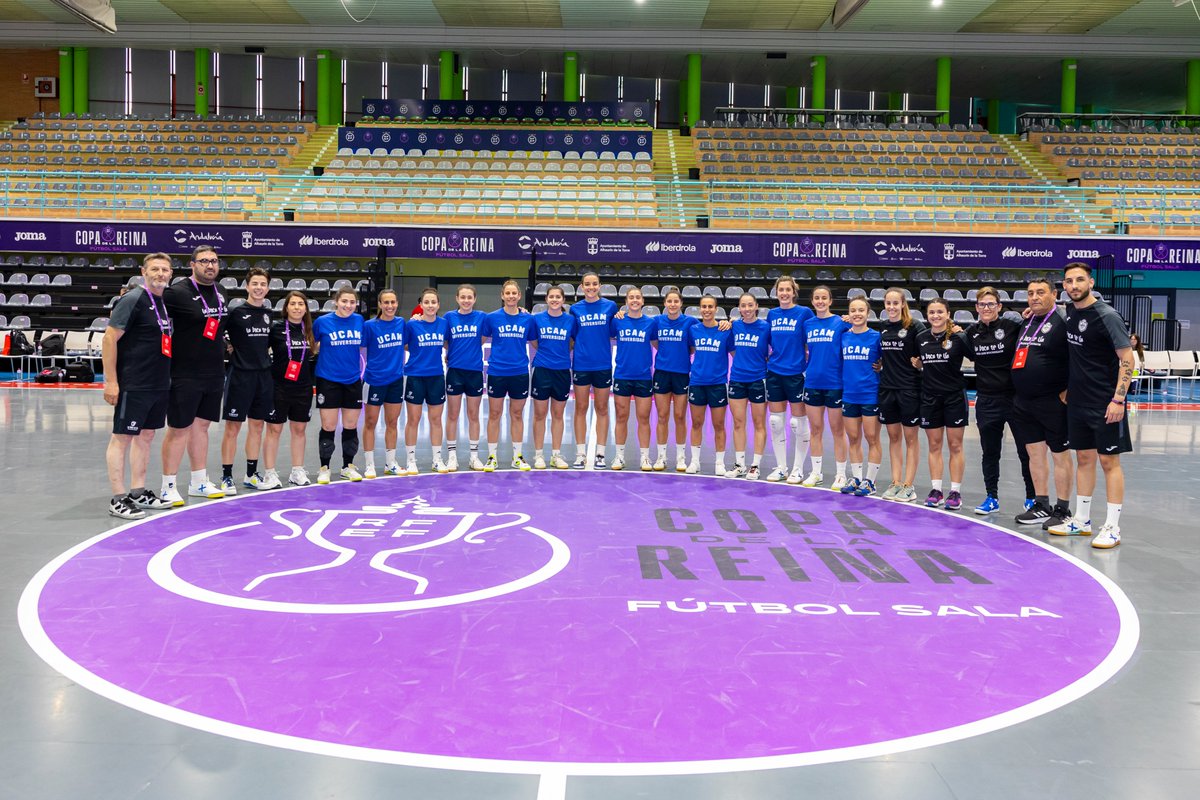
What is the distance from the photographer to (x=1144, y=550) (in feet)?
18.8

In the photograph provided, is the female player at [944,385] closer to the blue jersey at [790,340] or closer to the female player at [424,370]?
the blue jersey at [790,340]

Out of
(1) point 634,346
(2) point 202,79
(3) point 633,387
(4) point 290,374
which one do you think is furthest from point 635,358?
(2) point 202,79

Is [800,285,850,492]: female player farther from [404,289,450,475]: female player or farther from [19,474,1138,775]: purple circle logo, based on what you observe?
[404,289,450,475]: female player

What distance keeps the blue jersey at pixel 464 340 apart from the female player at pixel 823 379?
9.50ft

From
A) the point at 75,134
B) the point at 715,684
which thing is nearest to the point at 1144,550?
the point at 715,684

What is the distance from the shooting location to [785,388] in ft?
25.9

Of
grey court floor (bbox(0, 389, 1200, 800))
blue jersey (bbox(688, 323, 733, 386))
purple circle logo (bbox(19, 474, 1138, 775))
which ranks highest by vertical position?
blue jersey (bbox(688, 323, 733, 386))

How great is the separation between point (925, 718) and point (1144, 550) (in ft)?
11.3

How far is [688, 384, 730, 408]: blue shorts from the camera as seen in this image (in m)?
8.20

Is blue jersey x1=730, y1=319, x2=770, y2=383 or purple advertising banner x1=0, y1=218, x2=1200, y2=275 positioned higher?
purple advertising banner x1=0, y1=218, x2=1200, y2=275

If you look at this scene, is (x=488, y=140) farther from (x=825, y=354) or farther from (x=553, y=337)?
(x=825, y=354)

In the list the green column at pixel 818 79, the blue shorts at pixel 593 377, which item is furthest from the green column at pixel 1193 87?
the blue shorts at pixel 593 377

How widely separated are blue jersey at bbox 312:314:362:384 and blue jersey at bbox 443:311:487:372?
92 centimetres

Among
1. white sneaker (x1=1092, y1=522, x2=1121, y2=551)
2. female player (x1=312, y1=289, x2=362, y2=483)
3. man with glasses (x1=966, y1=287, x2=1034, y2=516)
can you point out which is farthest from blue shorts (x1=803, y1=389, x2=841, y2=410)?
female player (x1=312, y1=289, x2=362, y2=483)
